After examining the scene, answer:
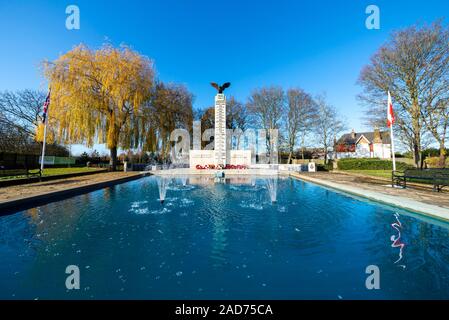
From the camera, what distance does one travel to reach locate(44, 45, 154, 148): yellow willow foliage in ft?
59.8

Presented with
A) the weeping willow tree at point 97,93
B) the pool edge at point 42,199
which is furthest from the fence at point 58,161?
the pool edge at point 42,199

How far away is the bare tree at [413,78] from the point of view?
632 inches

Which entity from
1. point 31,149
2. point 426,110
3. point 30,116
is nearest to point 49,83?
point 31,149

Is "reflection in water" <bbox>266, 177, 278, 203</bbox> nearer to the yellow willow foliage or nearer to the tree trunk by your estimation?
the yellow willow foliage

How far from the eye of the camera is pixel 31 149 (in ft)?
87.2

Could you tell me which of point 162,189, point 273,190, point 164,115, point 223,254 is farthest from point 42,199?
point 164,115

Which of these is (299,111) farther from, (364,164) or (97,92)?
(97,92)

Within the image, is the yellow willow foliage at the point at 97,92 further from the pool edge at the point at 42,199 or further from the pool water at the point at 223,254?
the pool water at the point at 223,254

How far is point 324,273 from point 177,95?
29.0 m

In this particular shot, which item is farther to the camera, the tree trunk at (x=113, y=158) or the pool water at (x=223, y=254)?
the tree trunk at (x=113, y=158)

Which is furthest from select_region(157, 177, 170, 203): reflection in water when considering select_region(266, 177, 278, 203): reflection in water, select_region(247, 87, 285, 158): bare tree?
select_region(247, 87, 285, 158): bare tree

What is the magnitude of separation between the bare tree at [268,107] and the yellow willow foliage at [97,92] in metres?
18.1

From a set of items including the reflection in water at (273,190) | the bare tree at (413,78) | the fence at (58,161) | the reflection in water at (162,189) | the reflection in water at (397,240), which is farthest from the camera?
the fence at (58,161)

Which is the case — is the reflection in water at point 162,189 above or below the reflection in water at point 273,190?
above
